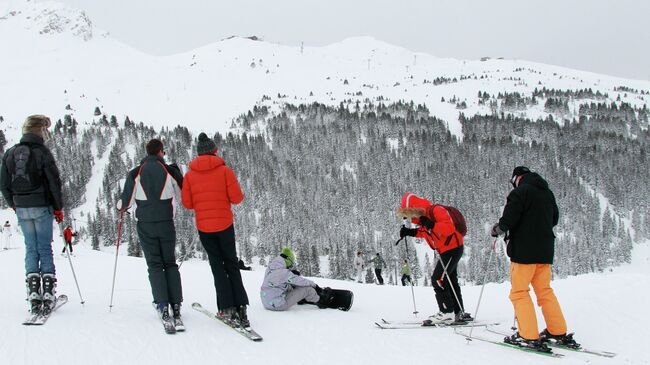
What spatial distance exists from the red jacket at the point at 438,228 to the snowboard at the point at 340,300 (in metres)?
1.59

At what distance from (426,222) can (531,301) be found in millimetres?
1706

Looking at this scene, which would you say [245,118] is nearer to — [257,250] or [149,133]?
[149,133]

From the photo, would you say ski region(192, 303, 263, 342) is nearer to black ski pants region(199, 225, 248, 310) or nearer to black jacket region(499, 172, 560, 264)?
black ski pants region(199, 225, 248, 310)

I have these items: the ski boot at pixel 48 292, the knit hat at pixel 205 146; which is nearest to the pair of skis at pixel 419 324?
the knit hat at pixel 205 146

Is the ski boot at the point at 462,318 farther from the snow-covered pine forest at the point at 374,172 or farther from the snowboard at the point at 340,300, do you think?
the snow-covered pine forest at the point at 374,172

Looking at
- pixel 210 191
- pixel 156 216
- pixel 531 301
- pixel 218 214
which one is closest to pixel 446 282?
pixel 531 301

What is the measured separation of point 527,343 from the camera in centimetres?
547

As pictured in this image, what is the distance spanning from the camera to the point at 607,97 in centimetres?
14425

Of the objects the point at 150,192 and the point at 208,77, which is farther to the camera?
the point at 208,77

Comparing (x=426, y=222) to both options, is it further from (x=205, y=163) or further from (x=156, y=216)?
(x=156, y=216)

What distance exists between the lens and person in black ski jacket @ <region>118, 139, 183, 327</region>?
5.76 m

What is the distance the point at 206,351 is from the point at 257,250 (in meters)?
74.7

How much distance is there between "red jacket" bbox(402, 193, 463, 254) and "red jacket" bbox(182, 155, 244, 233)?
2517 mm

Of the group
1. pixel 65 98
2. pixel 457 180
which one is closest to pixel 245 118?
pixel 65 98
